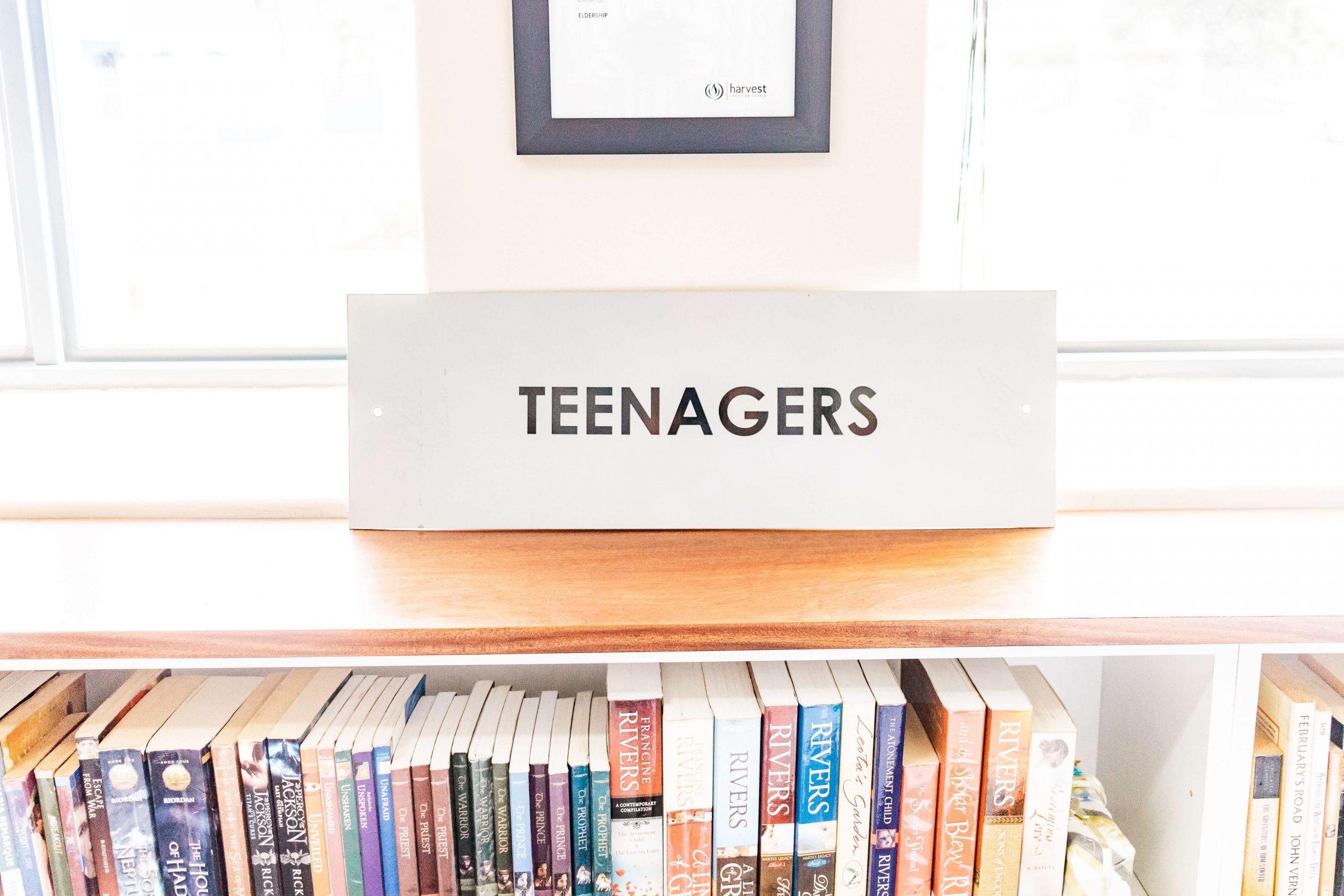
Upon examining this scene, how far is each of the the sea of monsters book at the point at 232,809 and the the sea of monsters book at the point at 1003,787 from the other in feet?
2.48

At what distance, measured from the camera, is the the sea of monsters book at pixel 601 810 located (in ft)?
3.02

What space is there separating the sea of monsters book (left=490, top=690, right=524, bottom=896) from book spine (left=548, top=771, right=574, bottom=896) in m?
0.04

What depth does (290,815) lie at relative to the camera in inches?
36.2

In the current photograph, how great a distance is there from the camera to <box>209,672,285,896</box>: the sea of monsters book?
906 mm

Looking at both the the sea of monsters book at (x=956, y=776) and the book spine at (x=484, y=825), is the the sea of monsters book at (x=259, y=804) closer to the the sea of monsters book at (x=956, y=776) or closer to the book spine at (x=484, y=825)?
the book spine at (x=484, y=825)

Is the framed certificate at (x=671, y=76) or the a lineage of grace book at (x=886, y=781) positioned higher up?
the framed certificate at (x=671, y=76)

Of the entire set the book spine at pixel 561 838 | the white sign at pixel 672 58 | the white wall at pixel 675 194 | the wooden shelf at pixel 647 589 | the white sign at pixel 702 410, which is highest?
the white sign at pixel 672 58

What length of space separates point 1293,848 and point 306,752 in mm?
1011

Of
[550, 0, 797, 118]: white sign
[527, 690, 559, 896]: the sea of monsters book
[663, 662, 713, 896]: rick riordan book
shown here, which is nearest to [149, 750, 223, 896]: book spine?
[527, 690, 559, 896]: the sea of monsters book

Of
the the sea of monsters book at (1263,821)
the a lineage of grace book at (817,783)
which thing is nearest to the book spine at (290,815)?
the a lineage of grace book at (817,783)

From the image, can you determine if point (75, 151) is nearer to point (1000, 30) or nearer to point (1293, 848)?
point (1000, 30)

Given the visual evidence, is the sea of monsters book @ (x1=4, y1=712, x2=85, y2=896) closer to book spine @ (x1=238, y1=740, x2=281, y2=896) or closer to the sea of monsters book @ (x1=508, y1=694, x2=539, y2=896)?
book spine @ (x1=238, y1=740, x2=281, y2=896)

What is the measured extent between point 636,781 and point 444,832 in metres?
0.21

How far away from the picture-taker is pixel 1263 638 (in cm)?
83
